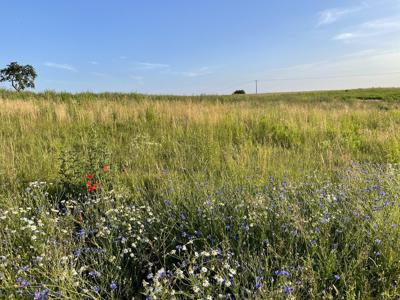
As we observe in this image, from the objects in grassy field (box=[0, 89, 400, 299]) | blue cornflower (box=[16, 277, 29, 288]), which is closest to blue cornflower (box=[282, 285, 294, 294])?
grassy field (box=[0, 89, 400, 299])

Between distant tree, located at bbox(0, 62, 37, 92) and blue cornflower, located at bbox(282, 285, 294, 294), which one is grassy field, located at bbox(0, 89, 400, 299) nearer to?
blue cornflower, located at bbox(282, 285, 294, 294)

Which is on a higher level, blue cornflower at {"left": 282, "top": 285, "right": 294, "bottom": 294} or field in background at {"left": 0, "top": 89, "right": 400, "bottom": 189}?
field in background at {"left": 0, "top": 89, "right": 400, "bottom": 189}

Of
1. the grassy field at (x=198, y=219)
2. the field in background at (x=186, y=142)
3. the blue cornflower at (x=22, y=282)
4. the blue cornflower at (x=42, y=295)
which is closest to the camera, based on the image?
the blue cornflower at (x=42, y=295)

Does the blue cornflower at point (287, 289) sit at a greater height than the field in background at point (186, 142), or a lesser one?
lesser

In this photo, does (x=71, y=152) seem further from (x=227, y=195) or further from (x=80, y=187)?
(x=227, y=195)

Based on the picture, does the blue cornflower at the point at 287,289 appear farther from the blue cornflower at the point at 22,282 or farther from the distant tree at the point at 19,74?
the distant tree at the point at 19,74

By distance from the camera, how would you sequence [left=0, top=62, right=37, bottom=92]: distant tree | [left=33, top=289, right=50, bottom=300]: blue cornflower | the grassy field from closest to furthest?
[left=33, top=289, right=50, bottom=300]: blue cornflower
the grassy field
[left=0, top=62, right=37, bottom=92]: distant tree

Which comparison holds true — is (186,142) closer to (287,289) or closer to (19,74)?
(287,289)

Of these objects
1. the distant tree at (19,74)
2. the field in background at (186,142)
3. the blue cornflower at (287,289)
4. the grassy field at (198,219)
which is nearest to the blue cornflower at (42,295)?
the grassy field at (198,219)

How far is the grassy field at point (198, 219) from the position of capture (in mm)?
2223

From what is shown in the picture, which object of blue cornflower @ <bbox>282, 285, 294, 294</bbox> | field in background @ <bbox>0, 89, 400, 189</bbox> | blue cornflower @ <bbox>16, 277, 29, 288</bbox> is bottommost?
blue cornflower @ <bbox>282, 285, 294, 294</bbox>

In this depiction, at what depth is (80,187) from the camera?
412 centimetres

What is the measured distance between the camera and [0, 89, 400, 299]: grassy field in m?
2.22

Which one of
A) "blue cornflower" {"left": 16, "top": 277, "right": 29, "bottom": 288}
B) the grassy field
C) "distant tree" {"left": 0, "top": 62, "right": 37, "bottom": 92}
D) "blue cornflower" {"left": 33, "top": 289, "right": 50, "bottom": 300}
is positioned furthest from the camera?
"distant tree" {"left": 0, "top": 62, "right": 37, "bottom": 92}
